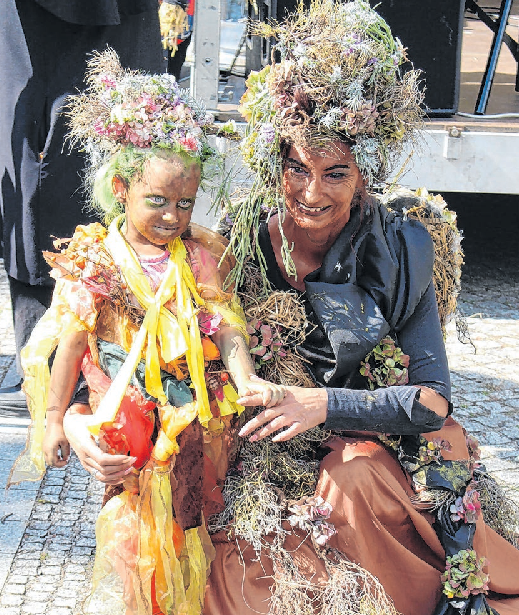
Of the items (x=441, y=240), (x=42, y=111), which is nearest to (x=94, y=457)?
(x=441, y=240)

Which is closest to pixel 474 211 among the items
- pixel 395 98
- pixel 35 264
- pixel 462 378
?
pixel 462 378

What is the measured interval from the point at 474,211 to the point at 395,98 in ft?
19.0

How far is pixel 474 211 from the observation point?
26.7ft

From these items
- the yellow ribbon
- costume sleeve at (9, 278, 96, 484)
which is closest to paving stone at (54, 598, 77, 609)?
costume sleeve at (9, 278, 96, 484)

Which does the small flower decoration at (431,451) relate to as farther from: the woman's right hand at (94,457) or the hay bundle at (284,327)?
the woman's right hand at (94,457)

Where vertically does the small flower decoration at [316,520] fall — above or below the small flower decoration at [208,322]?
below

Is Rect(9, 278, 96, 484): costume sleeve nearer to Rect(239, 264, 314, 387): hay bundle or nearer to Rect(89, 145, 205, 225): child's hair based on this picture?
Rect(89, 145, 205, 225): child's hair

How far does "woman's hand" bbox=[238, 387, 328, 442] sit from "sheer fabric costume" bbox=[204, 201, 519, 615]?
1.8 inches

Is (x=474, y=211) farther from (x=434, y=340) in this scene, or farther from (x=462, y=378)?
(x=434, y=340)

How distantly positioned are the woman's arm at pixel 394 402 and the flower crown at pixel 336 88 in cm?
52

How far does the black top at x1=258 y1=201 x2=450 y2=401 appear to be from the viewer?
104 inches

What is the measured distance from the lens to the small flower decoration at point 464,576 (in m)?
2.64

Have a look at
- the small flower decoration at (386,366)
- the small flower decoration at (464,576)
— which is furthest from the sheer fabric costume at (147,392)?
the small flower decoration at (464,576)

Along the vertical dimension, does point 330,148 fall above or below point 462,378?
above
